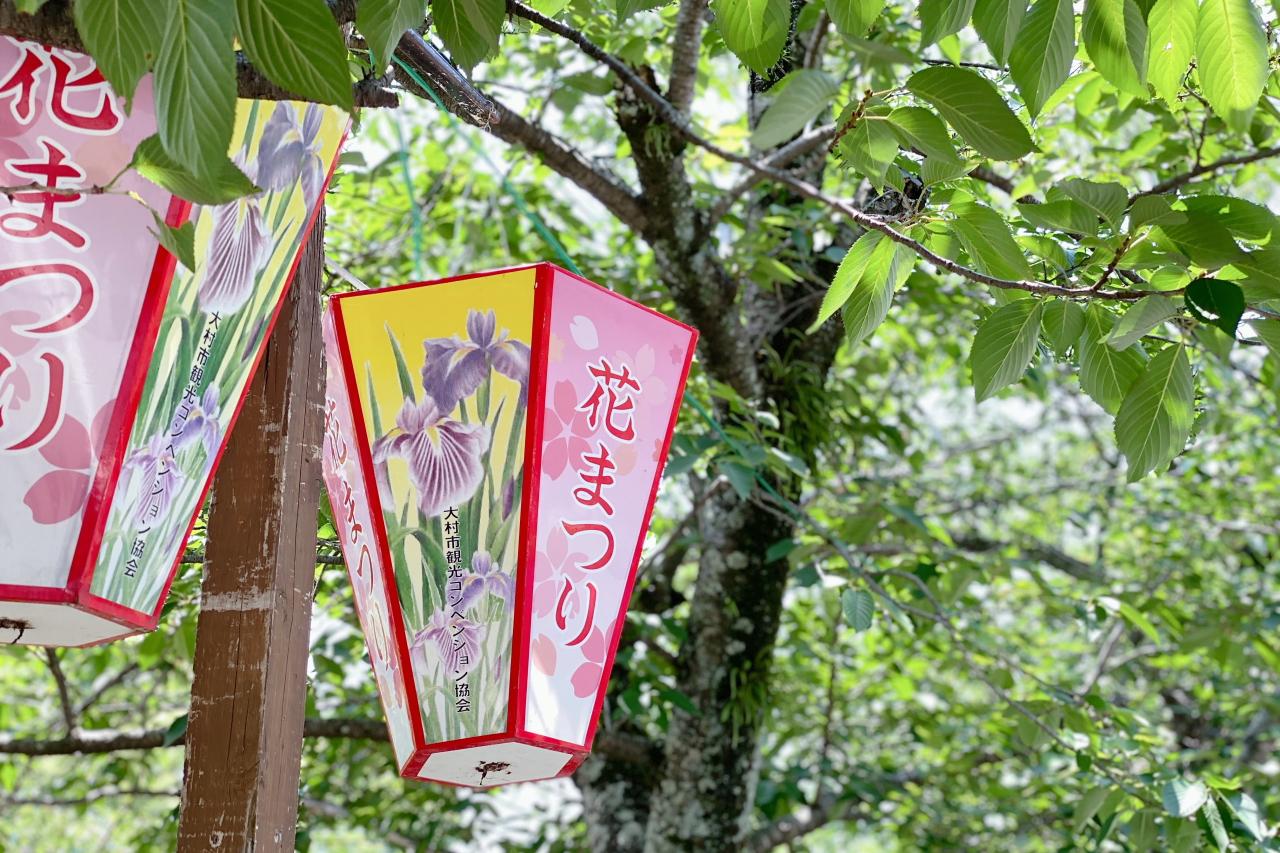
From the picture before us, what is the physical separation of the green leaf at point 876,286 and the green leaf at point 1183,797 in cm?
137

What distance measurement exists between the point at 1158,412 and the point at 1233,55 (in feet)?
1.01

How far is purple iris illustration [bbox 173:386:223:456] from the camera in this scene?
932mm

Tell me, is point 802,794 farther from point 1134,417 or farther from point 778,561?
point 1134,417

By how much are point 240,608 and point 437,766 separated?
245 mm

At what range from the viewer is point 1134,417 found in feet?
3.52

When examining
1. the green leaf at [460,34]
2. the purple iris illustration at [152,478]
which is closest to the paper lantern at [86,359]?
the purple iris illustration at [152,478]

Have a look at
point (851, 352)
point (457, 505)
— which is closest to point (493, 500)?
point (457, 505)

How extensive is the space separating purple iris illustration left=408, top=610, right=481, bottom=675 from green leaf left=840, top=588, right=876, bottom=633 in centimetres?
116

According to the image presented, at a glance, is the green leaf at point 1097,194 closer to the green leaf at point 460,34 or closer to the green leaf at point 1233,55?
the green leaf at point 1233,55

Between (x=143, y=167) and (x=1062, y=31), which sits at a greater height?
(x=1062, y=31)

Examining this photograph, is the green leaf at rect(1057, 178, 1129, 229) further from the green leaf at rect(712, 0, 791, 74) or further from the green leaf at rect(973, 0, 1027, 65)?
the green leaf at rect(712, 0, 791, 74)

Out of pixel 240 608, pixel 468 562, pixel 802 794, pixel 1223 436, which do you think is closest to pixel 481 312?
pixel 468 562

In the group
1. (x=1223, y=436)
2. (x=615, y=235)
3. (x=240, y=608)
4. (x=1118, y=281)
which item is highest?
(x=615, y=235)

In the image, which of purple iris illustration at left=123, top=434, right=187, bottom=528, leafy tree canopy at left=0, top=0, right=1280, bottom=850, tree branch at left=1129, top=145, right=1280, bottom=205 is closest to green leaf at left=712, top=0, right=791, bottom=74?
leafy tree canopy at left=0, top=0, right=1280, bottom=850
